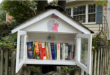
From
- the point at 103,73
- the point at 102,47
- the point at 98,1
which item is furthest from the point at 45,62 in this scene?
the point at 98,1

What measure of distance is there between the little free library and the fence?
33 cm

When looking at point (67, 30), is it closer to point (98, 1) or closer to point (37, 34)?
point (37, 34)

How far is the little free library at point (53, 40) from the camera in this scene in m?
1.59

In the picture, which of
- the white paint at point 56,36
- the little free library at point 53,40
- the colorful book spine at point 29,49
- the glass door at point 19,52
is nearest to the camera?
the glass door at point 19,52

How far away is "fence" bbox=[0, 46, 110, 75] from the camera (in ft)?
6.89

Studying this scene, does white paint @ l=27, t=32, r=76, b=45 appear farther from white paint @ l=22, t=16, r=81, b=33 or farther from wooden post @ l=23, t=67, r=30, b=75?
wooden post @ l=23, t=67, r=30, b=75

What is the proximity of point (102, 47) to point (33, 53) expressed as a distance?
1.90 meters

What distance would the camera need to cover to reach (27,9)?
232 inches

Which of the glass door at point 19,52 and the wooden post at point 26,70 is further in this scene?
the wooden post at point 26,70

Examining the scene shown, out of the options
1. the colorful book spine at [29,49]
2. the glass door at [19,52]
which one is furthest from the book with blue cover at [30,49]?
the glass door at [19,52]

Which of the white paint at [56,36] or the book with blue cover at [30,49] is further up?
the white paint at [56,36]

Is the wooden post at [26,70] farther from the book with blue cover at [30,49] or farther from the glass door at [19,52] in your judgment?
the book with blue cover at [30,49]

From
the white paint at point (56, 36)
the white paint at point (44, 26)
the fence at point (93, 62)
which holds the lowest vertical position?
the fence at point (93, 62)

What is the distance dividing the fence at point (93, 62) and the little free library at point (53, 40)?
1.08 ft
